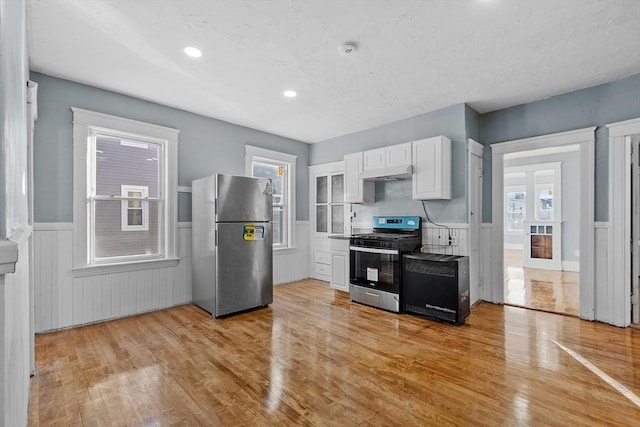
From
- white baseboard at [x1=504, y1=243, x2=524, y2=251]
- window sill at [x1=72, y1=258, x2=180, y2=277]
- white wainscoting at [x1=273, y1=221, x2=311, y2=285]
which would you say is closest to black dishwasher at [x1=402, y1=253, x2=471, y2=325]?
white wainscoting at [x1=273, y1=221, x2=311, y2=285]

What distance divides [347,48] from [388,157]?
1.98m

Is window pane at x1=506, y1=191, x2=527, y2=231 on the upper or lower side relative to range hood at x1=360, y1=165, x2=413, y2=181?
lower

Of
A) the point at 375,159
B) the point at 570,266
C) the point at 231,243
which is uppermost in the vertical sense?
the point at 375,159

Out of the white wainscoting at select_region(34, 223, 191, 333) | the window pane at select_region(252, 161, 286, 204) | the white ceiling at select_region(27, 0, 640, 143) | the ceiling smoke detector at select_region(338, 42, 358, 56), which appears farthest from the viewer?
the window pane at select_region(252, 161, 286, 204)

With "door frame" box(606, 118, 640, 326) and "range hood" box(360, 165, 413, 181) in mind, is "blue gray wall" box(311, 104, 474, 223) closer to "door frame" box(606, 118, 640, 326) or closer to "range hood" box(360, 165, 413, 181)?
"range hood" box(360, 165, 413, 181)

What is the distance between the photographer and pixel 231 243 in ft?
12.2

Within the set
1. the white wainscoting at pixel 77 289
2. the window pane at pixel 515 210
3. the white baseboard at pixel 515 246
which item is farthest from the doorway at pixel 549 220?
the white wainscoting at pixel 77 289

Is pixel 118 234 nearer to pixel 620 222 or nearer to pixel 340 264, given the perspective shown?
pixel 340 264

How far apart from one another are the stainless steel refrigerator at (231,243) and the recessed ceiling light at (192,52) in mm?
1324

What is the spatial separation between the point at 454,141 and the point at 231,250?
320 cm

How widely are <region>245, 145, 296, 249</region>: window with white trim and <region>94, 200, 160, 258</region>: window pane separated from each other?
1.96 meters

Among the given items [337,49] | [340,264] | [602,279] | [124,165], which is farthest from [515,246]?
[124,165]

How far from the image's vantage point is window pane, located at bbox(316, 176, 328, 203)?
228 inches

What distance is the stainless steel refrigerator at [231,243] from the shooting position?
12.0 feet
